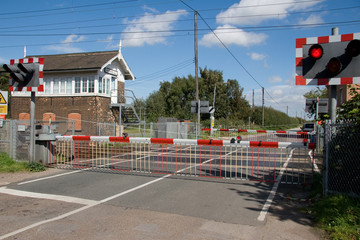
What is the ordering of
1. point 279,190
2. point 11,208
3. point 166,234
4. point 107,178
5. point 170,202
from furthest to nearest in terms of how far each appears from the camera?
point 107,178 < point 279,190 < point 170,202 < point 11,208 < point 166,234

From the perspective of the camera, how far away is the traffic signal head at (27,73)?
9180 mm

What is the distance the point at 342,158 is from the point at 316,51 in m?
2.02

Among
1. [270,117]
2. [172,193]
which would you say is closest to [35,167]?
[172,193]

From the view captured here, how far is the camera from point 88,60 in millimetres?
22078

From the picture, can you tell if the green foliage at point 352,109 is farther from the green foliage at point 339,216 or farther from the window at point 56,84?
the window at point 56,84

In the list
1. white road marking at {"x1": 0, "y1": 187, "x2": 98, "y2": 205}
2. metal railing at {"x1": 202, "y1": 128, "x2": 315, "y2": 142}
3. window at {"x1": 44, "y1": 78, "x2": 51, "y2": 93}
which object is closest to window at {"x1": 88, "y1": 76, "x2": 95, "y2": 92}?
window at {"x1": 44, "y1": 78, "x2": 51, "y2": 93}

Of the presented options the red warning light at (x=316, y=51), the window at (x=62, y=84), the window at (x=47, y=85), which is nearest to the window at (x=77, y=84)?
the window at (x=62, y=84)

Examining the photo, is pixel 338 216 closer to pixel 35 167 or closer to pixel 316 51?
pixel 316 51

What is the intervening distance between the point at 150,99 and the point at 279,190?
48.4 metres

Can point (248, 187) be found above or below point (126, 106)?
below

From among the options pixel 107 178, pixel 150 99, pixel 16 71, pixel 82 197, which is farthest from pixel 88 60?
pixel 150 99

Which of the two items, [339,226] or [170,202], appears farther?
[170,202]

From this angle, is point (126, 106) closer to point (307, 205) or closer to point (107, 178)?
point (107, 178)

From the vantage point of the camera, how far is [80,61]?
22141mm
